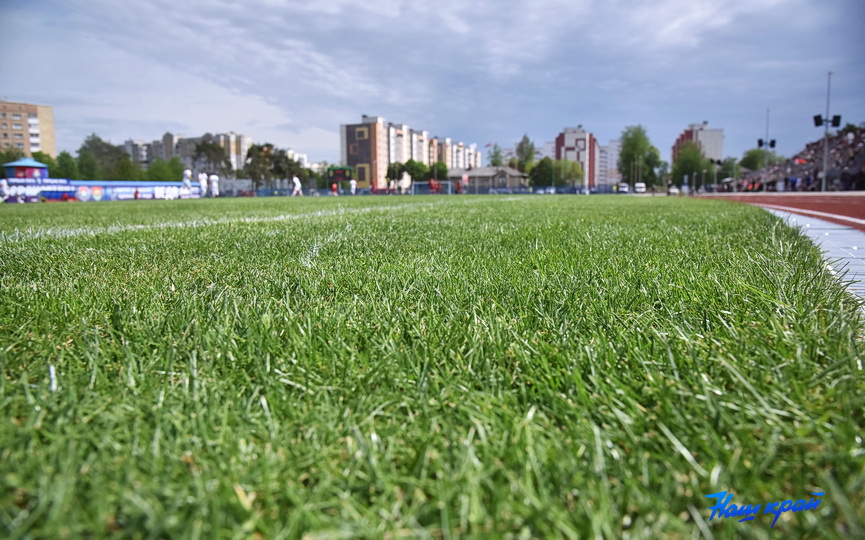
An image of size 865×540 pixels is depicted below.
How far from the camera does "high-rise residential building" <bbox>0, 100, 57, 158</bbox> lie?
4232 inches

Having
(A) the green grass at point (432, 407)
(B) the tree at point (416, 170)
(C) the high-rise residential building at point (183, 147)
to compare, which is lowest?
(A) the green grass at point (432, 407)

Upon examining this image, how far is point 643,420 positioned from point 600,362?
0.29m

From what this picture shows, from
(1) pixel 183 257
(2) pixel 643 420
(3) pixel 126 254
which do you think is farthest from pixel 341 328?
(3) pixel 126 254

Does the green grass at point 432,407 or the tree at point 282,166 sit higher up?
the tree at point 282,166

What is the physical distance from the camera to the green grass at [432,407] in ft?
2.52

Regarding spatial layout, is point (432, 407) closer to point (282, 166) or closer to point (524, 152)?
point (282, 166)

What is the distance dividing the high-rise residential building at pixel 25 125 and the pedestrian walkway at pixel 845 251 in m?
137

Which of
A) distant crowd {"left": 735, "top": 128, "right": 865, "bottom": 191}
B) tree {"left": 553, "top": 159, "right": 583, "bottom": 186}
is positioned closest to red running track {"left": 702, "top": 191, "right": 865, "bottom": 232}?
distant crowd {"left": 735, "top": 128, "right": 865, "bottom": 191}

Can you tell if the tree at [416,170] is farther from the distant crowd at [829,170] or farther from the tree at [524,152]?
the distant crowd at [829,170]

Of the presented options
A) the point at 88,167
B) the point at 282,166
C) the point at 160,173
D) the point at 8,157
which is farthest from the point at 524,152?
the point at 8,157

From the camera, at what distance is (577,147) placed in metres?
139

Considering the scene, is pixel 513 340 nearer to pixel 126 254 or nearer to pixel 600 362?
pixel 600 362

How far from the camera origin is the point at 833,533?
696 millimetres

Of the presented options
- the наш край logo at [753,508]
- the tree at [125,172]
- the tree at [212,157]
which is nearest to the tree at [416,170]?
the tree at [212,157]
